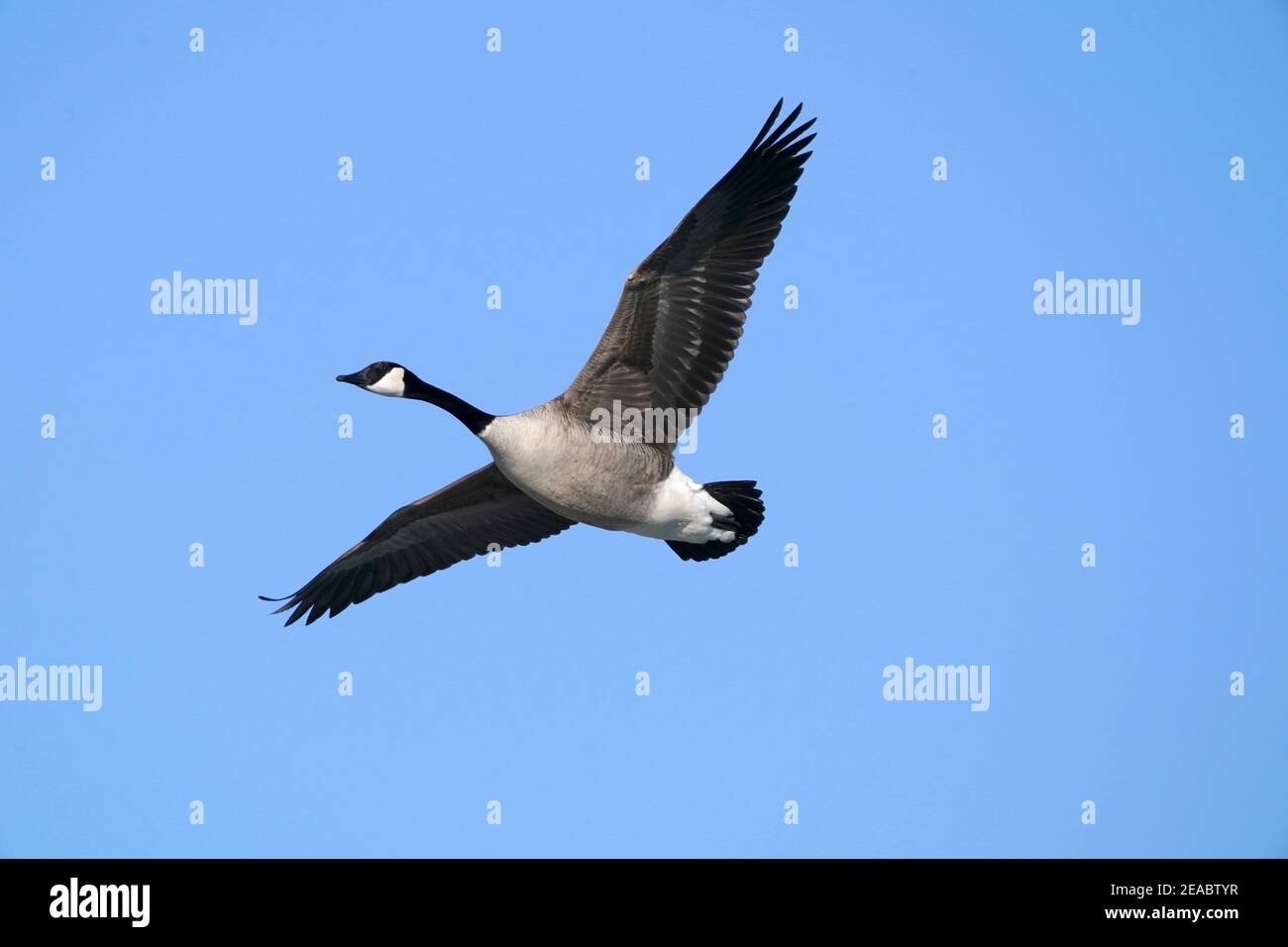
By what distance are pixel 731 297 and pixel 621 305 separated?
850 millimetres

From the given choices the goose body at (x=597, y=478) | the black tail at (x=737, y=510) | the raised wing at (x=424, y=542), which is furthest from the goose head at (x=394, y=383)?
the black tail at (x=737, y=510)

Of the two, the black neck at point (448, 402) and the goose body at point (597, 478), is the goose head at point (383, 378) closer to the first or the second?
the black neck at point (448, 402)

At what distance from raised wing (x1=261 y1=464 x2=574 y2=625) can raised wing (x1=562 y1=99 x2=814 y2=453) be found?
6.77 ft

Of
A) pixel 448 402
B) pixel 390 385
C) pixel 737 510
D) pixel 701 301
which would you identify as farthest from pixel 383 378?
pixel 737 510

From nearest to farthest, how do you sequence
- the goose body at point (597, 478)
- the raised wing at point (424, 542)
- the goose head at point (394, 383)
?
1. the goose body at point (597, 478)
2. the goose head at point (394, 383)
3. the raised wing at point (424, 542)

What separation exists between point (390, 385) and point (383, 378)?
82mm

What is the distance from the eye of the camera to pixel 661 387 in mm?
10836

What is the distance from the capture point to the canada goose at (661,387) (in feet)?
34.1

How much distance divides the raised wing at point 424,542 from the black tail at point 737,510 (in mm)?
1783

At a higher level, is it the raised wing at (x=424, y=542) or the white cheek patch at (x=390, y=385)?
the white cheek patch at (x=390, y=385)

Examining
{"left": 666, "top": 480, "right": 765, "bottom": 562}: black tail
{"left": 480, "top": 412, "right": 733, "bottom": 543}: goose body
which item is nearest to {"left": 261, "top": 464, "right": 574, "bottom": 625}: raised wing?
{"left": 480, "top": 412, "right": 733, "bottom": 543}: goose body

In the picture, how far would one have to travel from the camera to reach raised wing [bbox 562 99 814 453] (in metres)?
10.5

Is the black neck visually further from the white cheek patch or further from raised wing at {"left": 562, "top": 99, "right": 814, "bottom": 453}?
raised wing at {"left": 562, "top": 99, "right": 814, "bottom": 453}
